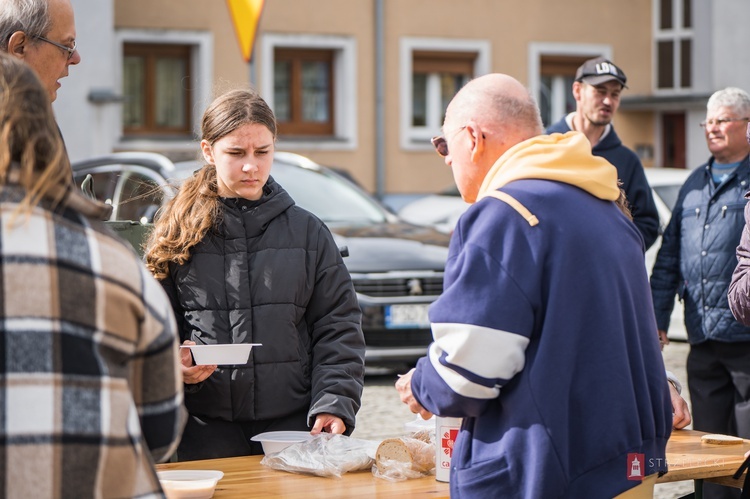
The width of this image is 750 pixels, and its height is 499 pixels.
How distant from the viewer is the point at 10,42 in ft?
13.7

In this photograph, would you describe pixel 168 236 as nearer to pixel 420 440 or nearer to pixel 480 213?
pixel 420 440

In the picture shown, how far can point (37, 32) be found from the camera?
4.19 meters

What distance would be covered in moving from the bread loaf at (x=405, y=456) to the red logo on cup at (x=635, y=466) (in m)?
0.77

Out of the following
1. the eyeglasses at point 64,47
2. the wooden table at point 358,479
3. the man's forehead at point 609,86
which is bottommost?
the wooden table at point 358,479

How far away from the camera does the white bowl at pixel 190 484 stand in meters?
3.40

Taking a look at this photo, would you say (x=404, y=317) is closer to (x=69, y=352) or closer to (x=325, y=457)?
(x=325, y=457)

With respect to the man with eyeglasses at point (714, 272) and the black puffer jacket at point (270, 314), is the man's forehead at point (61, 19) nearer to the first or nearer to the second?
the black puffer jacket at point (270, 314)

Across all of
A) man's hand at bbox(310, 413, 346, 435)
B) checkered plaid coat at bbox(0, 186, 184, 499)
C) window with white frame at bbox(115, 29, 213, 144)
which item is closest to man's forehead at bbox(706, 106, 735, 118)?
man's hand at bbox(310, 413, 346, 435)

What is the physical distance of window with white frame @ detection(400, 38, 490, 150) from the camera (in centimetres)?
2427

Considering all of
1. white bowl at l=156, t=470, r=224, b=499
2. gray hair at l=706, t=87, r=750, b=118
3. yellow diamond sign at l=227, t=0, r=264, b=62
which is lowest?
white bowl at l=156, t=470, r=224, b=499

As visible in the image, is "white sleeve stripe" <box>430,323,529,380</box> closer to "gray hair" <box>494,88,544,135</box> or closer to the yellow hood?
the yellow hood

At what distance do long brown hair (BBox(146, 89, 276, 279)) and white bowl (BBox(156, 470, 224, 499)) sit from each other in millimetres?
853

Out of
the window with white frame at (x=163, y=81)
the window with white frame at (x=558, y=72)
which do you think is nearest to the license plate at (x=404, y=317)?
the window with white frame at (x=163, y=81)

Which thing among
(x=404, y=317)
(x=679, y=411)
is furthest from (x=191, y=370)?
(x=404, y=317)
